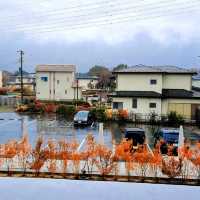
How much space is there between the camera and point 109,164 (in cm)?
1206

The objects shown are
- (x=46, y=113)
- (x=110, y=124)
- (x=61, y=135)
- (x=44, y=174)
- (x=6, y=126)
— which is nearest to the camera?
(x=44, y=174)

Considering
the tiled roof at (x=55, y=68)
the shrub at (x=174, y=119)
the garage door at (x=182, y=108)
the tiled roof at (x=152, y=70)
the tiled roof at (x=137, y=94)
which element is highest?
the tiled roof at (x=55, y=68)

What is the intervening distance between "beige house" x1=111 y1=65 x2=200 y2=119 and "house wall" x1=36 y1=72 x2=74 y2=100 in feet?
78.3

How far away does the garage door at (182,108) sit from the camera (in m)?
32.6

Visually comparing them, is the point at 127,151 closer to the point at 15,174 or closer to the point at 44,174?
the point at 44,174

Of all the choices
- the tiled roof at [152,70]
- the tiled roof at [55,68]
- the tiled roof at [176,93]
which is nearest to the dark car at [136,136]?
the tiled roof at [176,93]

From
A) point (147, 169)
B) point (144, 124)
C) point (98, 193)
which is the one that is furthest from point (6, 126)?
point (98, 193)

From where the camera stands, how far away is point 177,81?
34.7 meters

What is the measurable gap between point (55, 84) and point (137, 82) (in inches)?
1010

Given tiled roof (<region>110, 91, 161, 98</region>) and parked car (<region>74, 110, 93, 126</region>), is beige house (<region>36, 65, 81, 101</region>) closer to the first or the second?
tiled roof (<region>110, 91, 161, 98</region>)

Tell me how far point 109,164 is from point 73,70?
4823cm

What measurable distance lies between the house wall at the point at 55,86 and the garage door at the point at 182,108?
27642mm

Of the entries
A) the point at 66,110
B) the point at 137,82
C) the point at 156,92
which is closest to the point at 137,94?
the point at 137,82

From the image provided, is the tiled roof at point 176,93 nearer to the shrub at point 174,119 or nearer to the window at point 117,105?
the shrub at point 174,119
